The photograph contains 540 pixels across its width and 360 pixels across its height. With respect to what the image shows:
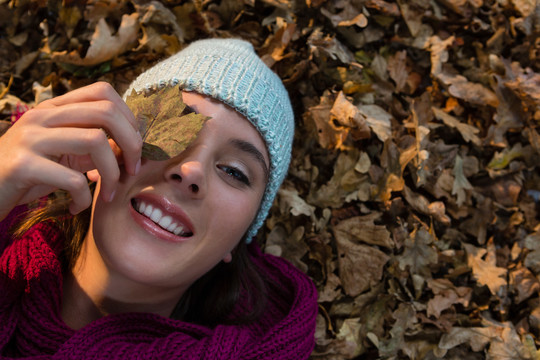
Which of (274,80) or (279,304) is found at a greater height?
(274,80)

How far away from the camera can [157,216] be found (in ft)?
5.20

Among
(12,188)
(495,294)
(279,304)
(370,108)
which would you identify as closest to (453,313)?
(495,294)

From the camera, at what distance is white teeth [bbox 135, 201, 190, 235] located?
1586 mm

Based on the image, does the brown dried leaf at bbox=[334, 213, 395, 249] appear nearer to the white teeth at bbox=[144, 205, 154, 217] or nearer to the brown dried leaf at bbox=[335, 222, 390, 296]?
the brown dried leaf at bbox=[335, 222, 390, 296]

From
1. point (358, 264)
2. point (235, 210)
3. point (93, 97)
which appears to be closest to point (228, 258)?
point (235, 210)

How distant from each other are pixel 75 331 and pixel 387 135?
6.04ft

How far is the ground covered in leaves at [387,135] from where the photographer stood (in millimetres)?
2352

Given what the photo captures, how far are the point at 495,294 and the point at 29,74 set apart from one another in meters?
3.02

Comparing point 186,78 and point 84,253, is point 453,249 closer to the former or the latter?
point 186,78

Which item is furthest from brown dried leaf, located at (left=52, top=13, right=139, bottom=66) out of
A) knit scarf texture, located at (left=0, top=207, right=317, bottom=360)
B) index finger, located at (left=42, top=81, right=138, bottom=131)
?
index finger, located at (left=42, top=81, right=138, bottom=131)

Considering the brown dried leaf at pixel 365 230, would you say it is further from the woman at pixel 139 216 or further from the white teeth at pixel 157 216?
the white teeth at pixel 157 216

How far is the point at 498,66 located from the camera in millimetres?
2561

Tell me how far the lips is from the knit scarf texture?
18.8 inches

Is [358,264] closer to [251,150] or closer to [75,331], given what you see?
[251,150]
